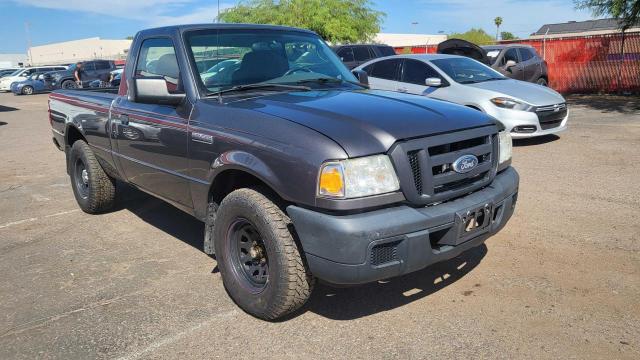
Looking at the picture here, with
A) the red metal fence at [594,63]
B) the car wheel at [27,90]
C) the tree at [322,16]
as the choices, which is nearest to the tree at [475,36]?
the tree at [322,16]

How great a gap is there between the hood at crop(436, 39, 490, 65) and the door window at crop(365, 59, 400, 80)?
4.48 m

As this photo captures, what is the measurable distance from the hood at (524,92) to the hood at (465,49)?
4.47 metres

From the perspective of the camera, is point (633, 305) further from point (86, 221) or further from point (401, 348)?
point (86, 221)

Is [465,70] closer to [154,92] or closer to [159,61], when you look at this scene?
[159,61]

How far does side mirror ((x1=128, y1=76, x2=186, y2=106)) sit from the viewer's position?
12.0 feet

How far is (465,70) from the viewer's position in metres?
9.69

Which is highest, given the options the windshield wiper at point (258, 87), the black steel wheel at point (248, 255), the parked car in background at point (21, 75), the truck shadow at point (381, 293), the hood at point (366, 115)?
the parked car in background at point (21, 75)

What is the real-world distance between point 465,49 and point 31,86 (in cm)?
2891

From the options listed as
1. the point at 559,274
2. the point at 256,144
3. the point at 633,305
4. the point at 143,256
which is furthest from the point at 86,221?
the point at 633,305

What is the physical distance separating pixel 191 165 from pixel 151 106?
31.1 inches

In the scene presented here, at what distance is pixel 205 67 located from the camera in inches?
154

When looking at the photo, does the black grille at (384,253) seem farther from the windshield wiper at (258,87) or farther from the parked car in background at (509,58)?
the parked car in background at (509,58)

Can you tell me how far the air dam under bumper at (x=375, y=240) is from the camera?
275 centimetres

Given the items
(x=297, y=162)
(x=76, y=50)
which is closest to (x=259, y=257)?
(x=297, y=162)
